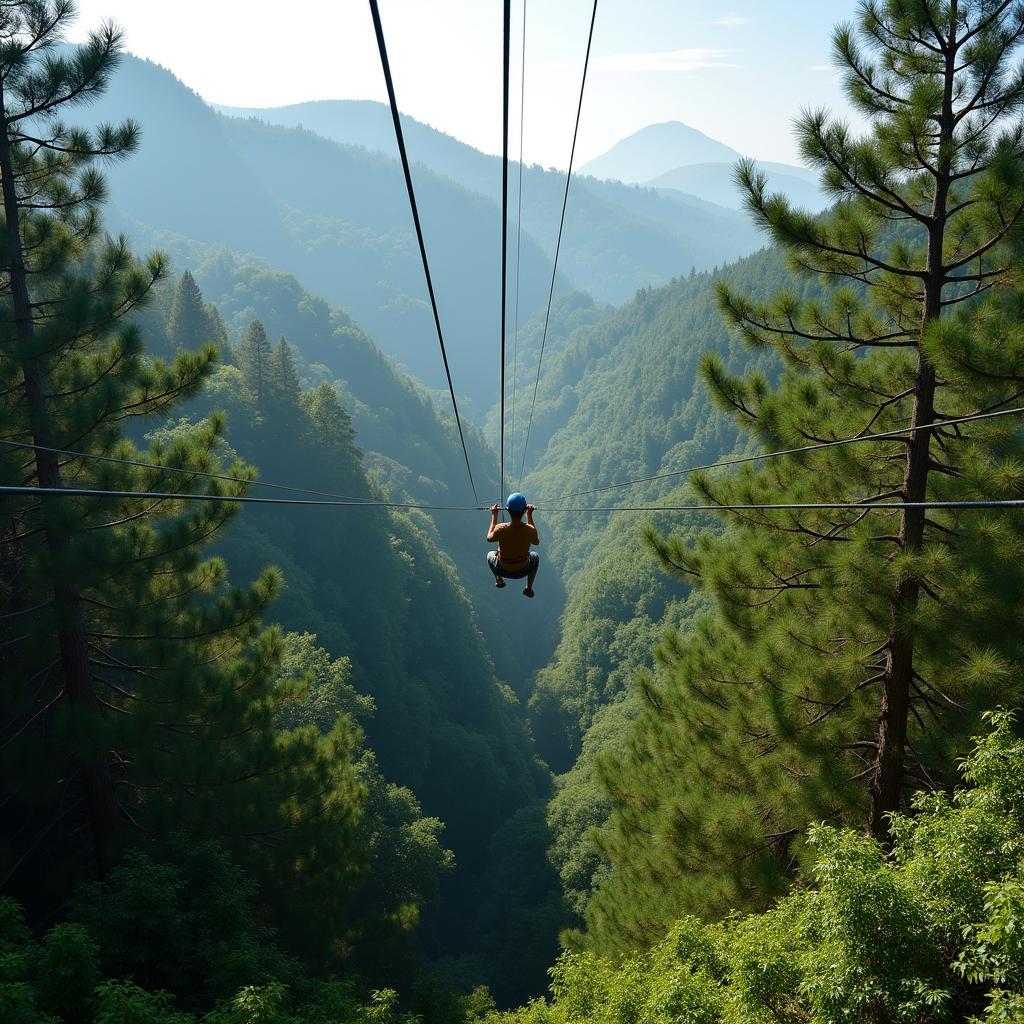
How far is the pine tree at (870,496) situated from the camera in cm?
733

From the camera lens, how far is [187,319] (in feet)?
209

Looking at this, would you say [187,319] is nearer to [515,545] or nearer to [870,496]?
[515,545]

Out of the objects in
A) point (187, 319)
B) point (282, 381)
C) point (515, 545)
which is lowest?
point (515, 545)

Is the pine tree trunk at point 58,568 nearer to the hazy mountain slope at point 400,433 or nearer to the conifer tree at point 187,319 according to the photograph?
the conifer tree at point 187,319

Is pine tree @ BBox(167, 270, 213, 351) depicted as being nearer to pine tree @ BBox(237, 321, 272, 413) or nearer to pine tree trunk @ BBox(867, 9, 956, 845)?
pine tree @ BBox(237, 321, 272, 413)

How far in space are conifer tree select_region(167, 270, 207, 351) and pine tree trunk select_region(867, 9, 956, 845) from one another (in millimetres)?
65039

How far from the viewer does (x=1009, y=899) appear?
4160 millimetres

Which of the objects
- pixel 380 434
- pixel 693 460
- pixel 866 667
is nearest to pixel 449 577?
pixel 380 434

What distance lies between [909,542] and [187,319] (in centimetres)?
6747

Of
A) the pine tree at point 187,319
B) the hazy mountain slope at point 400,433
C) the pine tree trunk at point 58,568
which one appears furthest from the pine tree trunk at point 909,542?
the hazy mountain slope at point 400,433

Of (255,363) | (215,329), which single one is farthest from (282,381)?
(215,329)

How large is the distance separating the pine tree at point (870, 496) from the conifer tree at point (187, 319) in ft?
209

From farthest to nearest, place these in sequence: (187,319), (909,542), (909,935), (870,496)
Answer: (187,319) < (870,496) < (909,542) < (909,935)

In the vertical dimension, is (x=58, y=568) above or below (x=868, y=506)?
above
